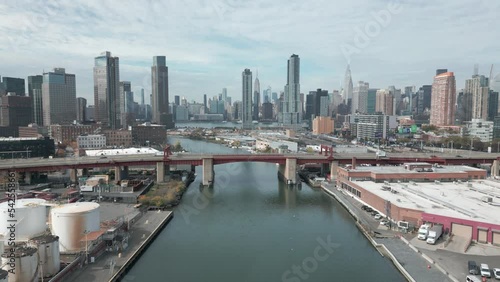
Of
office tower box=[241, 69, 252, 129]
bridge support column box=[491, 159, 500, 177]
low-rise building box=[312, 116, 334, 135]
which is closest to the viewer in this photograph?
bridge support column box=[491, 159, 500, 177]

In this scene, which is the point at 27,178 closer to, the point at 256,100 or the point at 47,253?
the point at 47,253

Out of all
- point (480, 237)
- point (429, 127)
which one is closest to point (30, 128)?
point (480, 237)

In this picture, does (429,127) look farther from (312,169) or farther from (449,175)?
(449,175)

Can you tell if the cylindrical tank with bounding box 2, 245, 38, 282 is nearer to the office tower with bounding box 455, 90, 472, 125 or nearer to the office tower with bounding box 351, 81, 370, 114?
the office tower with bounding box 455, 90, 472, 125

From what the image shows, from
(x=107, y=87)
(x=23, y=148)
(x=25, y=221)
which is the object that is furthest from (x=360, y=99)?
(x=25, y=221)

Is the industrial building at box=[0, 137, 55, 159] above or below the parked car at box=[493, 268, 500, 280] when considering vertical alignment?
above

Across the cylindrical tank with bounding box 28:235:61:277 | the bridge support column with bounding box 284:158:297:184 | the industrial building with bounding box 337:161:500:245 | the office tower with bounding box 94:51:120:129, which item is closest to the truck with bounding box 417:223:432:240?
the industrial building with bounding box 337:161:500:245
